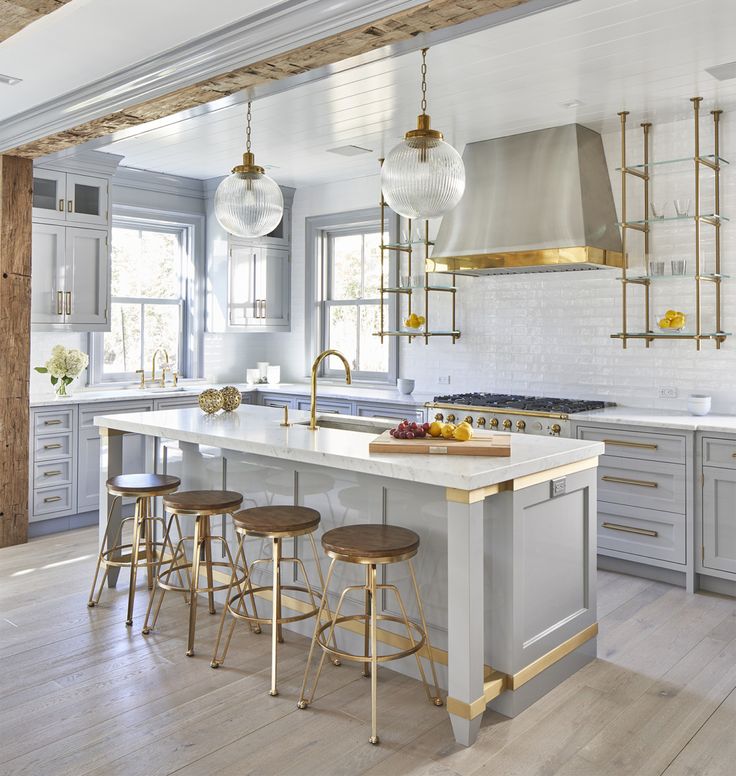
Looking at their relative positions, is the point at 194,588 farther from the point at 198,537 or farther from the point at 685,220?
the point at 685,220

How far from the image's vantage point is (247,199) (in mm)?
3664

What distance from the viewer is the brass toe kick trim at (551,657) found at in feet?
9.20

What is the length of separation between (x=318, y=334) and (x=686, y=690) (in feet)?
16.4

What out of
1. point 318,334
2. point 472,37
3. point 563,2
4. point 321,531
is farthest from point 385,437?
point 318,334

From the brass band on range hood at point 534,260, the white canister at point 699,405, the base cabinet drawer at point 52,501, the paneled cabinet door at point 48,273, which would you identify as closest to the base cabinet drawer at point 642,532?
the white canister at point 699,405

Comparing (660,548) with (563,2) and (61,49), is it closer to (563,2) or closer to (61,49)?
(563,2)

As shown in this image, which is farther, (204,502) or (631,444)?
(631,444)

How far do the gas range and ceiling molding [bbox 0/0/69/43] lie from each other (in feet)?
10.4

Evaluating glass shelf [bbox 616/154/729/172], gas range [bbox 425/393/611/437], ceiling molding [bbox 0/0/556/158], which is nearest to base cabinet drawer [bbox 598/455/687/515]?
gas range [bbox 425/393/611/437]

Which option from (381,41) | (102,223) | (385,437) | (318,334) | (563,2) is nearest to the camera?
(563,2)

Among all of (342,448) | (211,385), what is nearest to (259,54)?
(342,448)

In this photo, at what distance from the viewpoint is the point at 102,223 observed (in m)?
5.85

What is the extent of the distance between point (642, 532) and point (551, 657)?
65.9 inches

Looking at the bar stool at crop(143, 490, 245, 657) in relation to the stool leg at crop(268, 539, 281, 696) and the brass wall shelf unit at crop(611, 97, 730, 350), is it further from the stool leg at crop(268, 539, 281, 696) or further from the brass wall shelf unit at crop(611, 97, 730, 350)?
the brass wall shelf unit at crop(611, 97, 730, 350)
